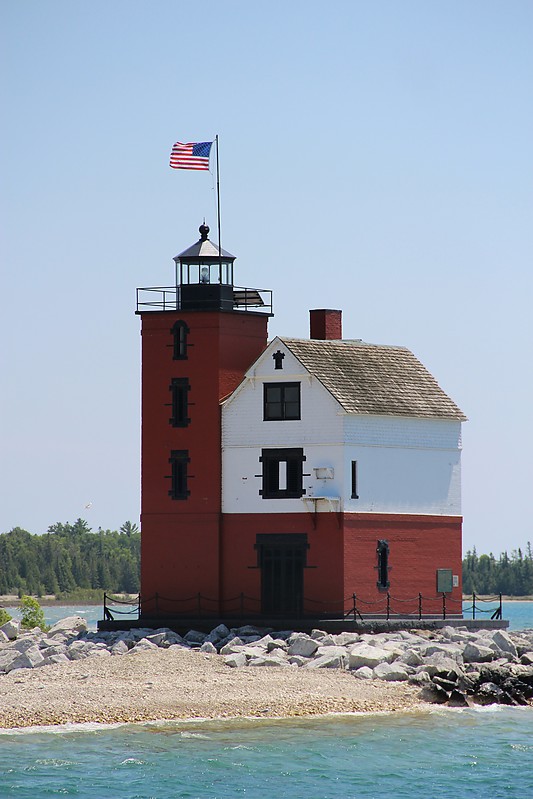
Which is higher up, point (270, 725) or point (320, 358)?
point (320, 358)

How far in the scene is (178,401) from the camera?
47781 mm

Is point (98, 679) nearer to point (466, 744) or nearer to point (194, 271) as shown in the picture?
point (466, 744)

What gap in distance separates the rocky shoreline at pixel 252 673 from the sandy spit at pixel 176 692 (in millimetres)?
30

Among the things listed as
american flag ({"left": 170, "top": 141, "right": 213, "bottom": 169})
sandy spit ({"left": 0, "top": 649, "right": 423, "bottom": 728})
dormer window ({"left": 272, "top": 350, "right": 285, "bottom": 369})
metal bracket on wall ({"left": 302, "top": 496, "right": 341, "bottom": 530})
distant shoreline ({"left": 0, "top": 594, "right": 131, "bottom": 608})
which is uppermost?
american flag ({"left": 170, "top": 141, "right": 213, "bottom": 169})

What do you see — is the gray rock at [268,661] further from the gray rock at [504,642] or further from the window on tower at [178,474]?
the window on tower at [178,474]

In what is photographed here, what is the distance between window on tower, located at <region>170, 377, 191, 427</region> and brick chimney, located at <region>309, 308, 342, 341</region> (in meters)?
4.88

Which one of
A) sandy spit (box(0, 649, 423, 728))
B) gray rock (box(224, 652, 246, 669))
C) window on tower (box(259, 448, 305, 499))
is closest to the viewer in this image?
sandy spit (box(0, 649, 423, 728))

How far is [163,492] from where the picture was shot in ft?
157

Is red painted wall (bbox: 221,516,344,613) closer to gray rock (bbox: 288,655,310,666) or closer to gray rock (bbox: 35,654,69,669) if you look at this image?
gray rock (bbox: 288,655,310,666)

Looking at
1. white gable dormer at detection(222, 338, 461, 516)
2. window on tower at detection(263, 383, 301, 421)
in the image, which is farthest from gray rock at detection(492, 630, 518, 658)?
window on tower at detection(263, 383, 301, 421)

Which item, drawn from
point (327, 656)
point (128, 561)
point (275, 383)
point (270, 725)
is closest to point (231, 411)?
point (275, 383)

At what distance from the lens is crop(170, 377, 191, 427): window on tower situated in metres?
47.6

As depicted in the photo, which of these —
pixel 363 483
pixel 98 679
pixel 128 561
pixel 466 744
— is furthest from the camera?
pixel 128 561

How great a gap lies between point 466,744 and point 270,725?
13.7ft
